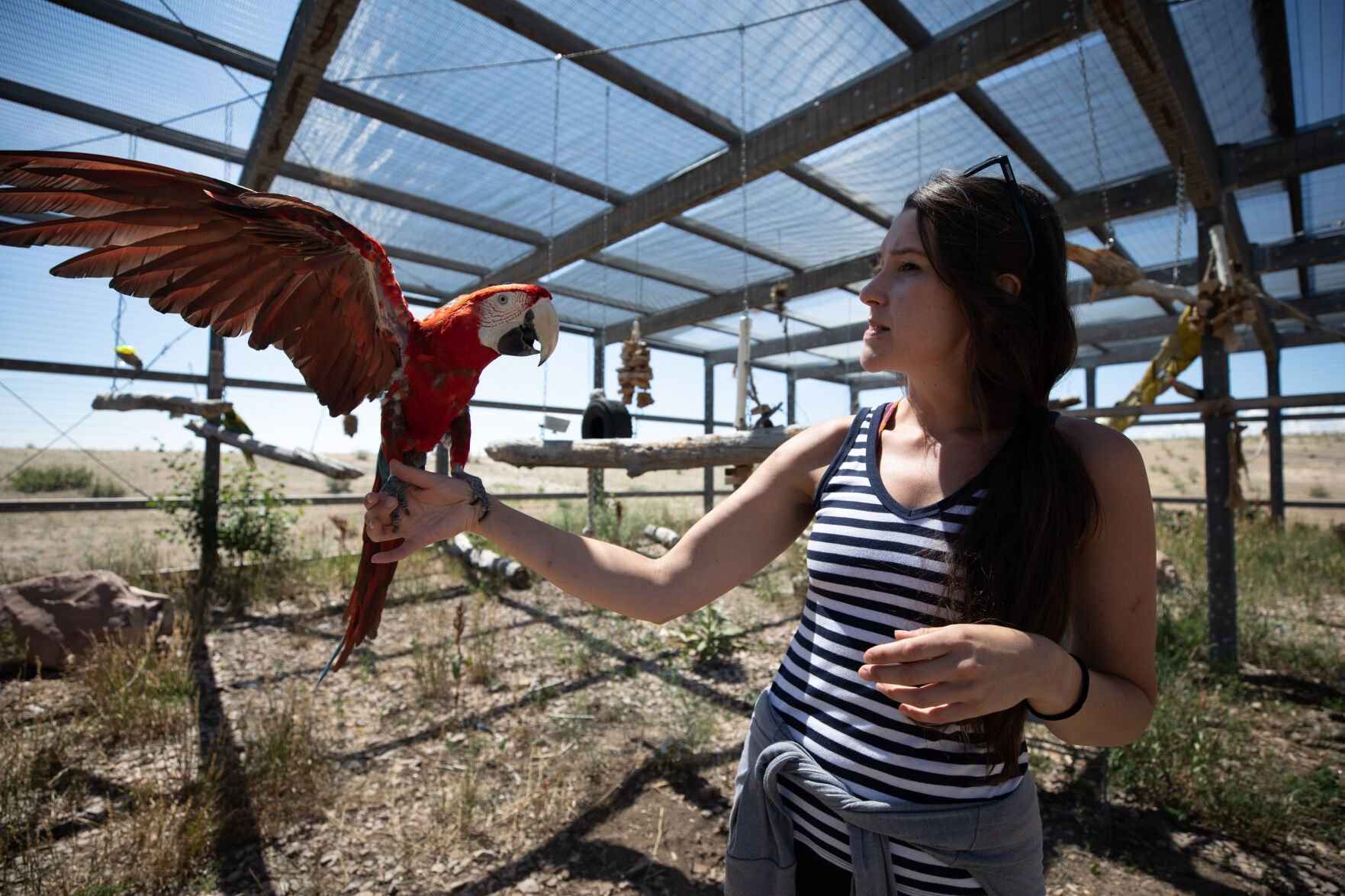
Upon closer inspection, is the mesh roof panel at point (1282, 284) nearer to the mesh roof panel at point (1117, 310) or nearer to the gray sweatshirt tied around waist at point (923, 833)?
the mesh roof panel at point (1117, 310)

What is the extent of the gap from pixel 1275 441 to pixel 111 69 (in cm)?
1179

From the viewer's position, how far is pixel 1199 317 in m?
3.87

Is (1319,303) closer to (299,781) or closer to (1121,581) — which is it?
(1121,581)

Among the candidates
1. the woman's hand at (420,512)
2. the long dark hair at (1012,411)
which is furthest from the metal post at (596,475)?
the long dark hair at (1012,411)

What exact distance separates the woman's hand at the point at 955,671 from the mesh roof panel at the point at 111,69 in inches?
182

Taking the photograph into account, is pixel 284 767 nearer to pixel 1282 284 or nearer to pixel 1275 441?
pixel 1282 284

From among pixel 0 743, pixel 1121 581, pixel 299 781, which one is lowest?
pixel 299 781

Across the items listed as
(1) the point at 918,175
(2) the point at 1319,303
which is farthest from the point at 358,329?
(2) the point at 1319,303

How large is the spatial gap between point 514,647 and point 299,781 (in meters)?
1.90

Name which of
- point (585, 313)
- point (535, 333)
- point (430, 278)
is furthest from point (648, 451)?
point (585, 313)

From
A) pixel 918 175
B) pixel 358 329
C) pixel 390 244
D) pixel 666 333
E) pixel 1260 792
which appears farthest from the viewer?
pixel 666 333

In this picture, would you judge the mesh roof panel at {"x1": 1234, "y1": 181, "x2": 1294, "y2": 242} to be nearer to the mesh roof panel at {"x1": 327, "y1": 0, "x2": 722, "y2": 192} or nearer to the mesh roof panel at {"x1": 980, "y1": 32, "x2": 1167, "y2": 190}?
the mesh roof panel at {"x1": 980, "y1": 32, "x2": 1167, "y2": 190}

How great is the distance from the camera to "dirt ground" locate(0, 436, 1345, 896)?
228 centimetres

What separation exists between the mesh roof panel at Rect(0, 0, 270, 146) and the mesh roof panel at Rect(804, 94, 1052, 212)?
12.3 ft
